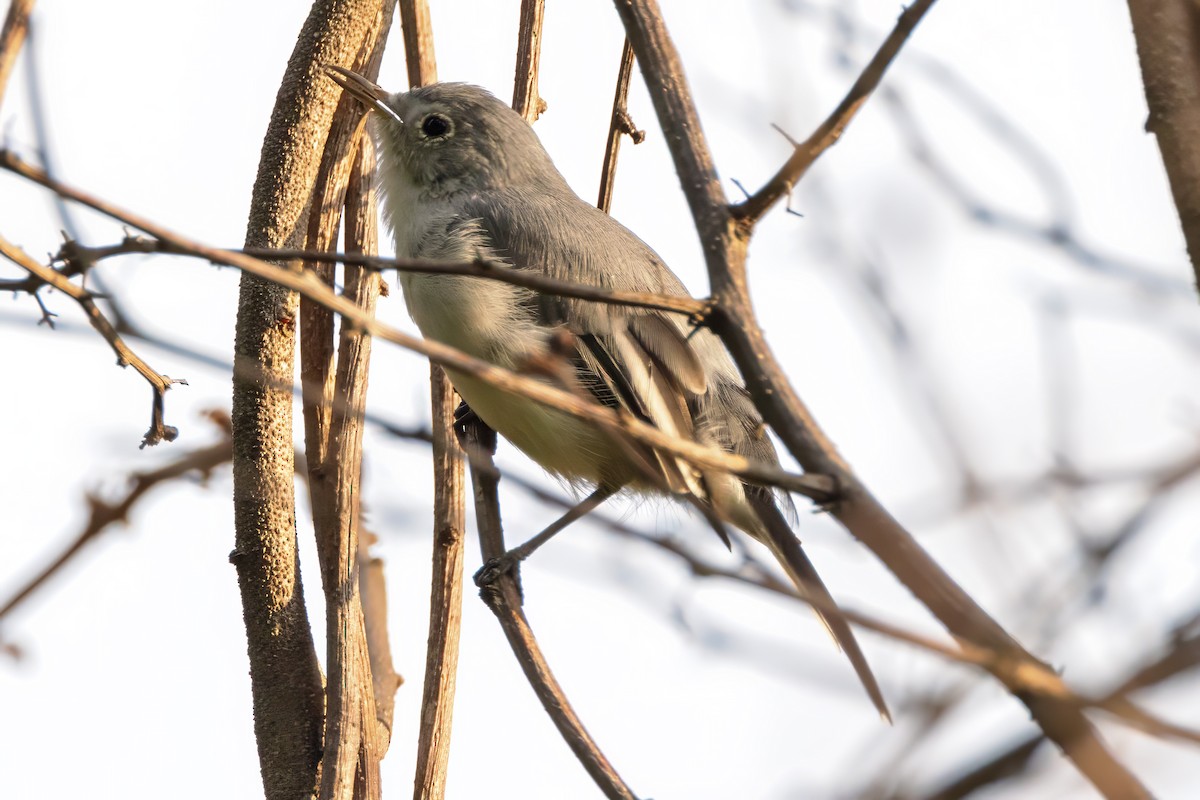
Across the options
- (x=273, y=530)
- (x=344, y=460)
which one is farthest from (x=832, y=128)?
(x=273, y=530)

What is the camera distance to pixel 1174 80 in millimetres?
1929

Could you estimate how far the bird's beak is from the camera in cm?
350

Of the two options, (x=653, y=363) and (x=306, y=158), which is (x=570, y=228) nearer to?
(x=653, y=363)

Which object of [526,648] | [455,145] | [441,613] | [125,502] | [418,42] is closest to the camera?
[125,502]

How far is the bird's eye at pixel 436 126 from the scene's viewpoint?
15.7 ft

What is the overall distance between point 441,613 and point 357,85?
1.54 meters

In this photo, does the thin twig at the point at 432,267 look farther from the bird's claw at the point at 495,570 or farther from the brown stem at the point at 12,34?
the bird's claw at the point at 495,570

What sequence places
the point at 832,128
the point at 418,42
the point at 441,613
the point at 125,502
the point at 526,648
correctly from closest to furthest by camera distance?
the point at 125,502
the point at 832,128
the point at 526,648
the point at 441,613
the point at 418,42

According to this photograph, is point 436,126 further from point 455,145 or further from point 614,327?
point 614,327

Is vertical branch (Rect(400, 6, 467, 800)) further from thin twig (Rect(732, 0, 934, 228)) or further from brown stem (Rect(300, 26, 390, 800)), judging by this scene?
thin twig (Rect(732, 0, 934, 228))

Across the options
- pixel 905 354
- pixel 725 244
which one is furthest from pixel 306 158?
pixel 905 354

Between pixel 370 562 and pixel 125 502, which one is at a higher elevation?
pixel 370 562

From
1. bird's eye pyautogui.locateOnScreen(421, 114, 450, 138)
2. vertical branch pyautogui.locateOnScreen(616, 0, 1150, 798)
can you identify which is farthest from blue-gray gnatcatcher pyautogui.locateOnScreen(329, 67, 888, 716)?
vertical branch pyautogui.locateOnScreen(616, 0, 1150, 798)

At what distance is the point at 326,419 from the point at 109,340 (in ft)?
3.80
